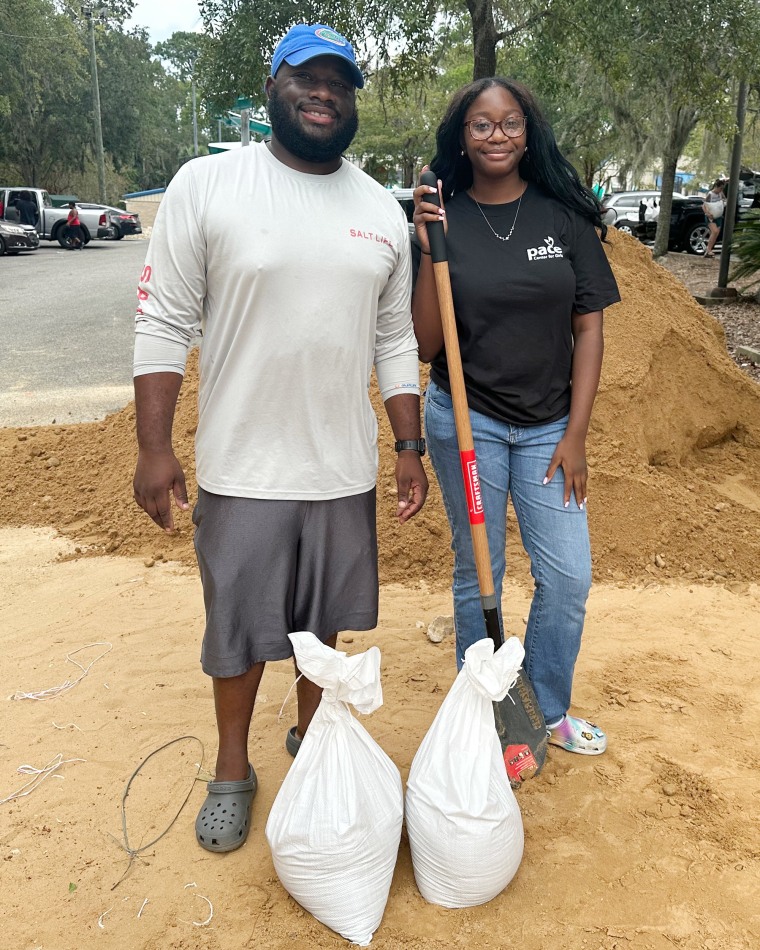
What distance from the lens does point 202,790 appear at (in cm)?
281

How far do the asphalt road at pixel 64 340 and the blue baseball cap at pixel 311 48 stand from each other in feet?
17.1

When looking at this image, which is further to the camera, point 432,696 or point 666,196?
point 666,196

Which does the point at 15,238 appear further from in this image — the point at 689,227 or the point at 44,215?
the point at 689,227

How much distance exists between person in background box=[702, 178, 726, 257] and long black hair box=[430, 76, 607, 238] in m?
17.7

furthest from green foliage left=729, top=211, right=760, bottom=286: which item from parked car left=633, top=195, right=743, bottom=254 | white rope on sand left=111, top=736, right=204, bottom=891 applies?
white rope on sand left=111, top=736, right=204, bottom=891

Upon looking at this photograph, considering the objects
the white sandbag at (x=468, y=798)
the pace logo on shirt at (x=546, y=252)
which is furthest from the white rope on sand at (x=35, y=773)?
the pace logo on shirt at (x=546, y=252)

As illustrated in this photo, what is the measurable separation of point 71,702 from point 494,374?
2.09m

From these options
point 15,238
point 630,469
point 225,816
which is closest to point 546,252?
point 225,816

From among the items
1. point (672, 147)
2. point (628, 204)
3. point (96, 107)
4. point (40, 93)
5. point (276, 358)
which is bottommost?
point (276, 358)

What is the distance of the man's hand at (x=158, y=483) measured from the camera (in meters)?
2.33

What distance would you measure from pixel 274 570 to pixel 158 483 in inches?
15.6

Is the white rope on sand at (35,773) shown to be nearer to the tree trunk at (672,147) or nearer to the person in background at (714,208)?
the tree trunk at (672,147)

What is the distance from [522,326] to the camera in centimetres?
A: 252

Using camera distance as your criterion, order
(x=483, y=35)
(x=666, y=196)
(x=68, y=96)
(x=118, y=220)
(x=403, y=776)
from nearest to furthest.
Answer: (x=403, y=776) → (x=483, y=35) → (x=666, y=196) → (x=118, y=220) → (x=68, y=96)
